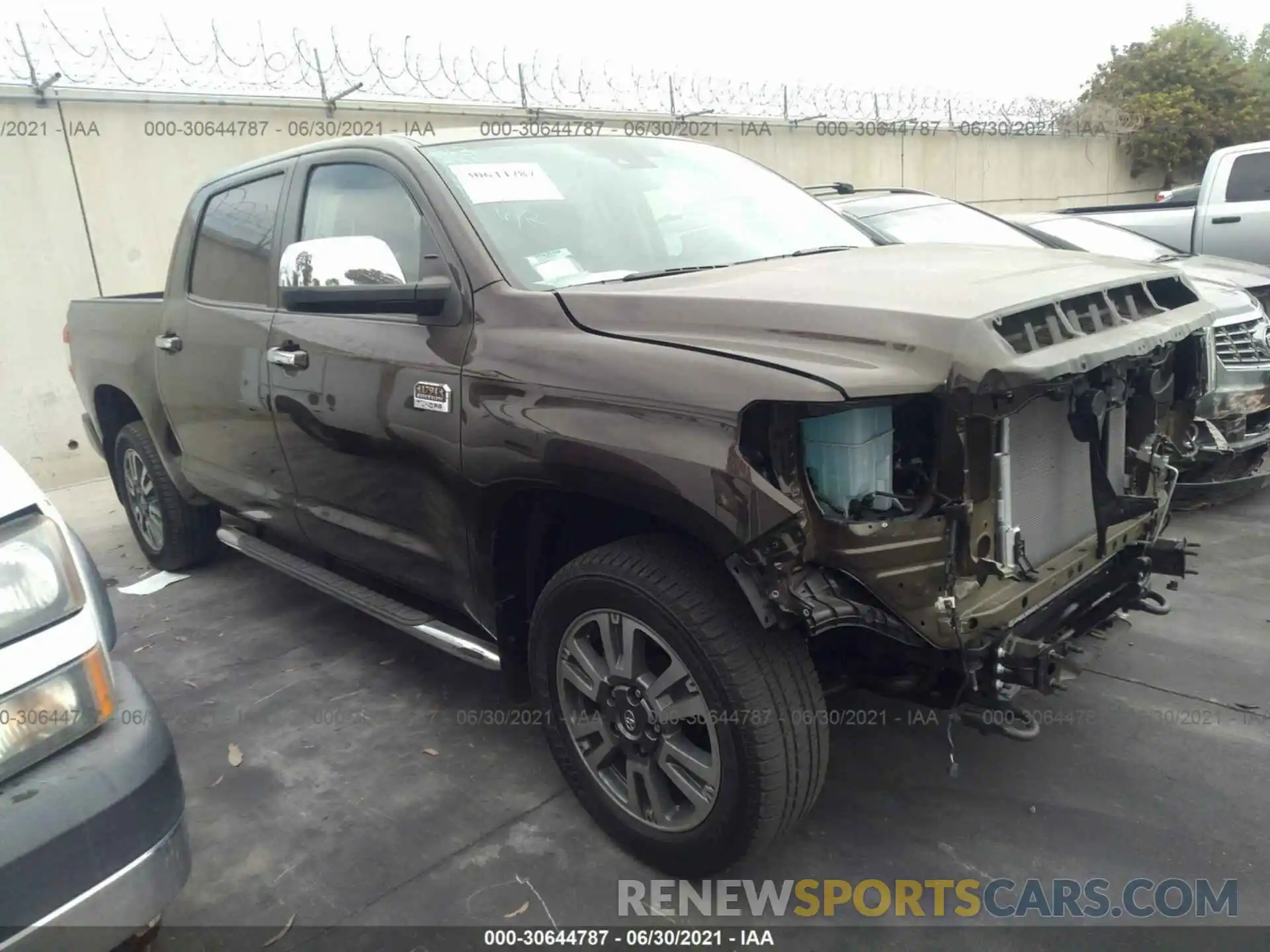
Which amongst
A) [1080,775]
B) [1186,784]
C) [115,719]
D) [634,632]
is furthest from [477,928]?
[1186,784]

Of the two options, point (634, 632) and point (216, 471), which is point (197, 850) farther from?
point (216, 471)

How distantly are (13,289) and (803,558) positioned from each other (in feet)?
22.3

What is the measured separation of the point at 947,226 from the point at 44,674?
18.3ft

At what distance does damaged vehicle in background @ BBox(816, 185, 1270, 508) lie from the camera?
175 inches

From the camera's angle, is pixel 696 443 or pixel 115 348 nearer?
pixel 696 443

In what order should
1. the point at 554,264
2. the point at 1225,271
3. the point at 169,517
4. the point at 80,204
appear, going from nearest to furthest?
the point at 554,264
the point at 169,517
the point at 1225,271
the point at 80,204

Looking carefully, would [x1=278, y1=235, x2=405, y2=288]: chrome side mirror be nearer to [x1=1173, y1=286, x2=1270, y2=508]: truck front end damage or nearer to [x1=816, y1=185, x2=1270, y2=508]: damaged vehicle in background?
[x1=816, y1=185, x2=1270, y2=508]: damaged vehicle in background

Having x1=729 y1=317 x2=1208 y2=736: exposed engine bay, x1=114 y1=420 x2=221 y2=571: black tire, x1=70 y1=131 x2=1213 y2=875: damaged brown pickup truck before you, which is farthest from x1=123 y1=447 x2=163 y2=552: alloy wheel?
x1=729 y1=317 x2=1208 y2=736: exposed engine bay

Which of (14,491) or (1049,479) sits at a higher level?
(14,491)

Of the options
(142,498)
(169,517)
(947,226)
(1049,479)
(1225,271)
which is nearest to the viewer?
(1049,479)

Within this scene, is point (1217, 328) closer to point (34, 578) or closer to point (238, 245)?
point (238, 245)

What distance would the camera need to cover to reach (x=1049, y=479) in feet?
7.70

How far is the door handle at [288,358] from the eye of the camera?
10.5ft

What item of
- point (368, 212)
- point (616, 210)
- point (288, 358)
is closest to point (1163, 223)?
point (616, 210)
